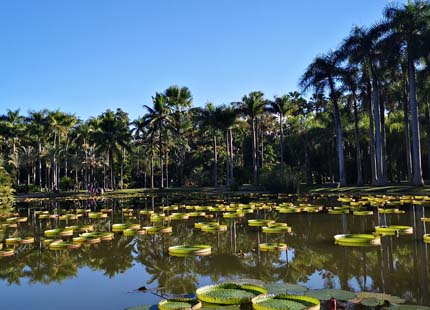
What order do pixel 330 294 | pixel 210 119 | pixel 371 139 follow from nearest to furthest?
pixel 330 294 < pixel 371 139 < pixel 210 119

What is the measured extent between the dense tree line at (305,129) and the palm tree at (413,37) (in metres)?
0.08

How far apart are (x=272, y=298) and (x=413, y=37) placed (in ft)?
104

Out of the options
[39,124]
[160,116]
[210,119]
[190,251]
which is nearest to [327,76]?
[210,119]

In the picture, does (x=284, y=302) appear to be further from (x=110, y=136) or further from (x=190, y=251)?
(x=110, y=136)

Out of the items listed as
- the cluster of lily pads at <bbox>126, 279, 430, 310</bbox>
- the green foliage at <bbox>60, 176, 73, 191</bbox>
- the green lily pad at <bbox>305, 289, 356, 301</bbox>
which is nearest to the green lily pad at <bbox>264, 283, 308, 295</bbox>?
the cluster of lily pads at <bbox>126, 279, 430, 310</bbox>

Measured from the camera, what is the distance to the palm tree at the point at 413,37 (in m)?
31.8

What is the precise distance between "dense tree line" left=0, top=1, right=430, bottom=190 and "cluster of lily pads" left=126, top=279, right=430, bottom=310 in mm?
28282

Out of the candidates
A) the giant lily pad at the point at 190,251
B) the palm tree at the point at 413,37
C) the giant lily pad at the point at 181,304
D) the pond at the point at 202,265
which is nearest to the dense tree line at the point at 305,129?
the palm tree at the point at 413,37

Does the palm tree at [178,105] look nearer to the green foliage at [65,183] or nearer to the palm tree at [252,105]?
the palm tree at [252,105]

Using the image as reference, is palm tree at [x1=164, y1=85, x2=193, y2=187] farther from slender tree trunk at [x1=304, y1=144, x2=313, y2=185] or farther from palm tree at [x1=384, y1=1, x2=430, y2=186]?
palm tree at [x1=384, y1=1, x2=430, y2=186]

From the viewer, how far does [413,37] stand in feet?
106

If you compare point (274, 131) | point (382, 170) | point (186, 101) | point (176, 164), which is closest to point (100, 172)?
point (176, 164)

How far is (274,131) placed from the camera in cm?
7206

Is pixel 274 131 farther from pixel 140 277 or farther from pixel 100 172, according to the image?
pixel 140 277
